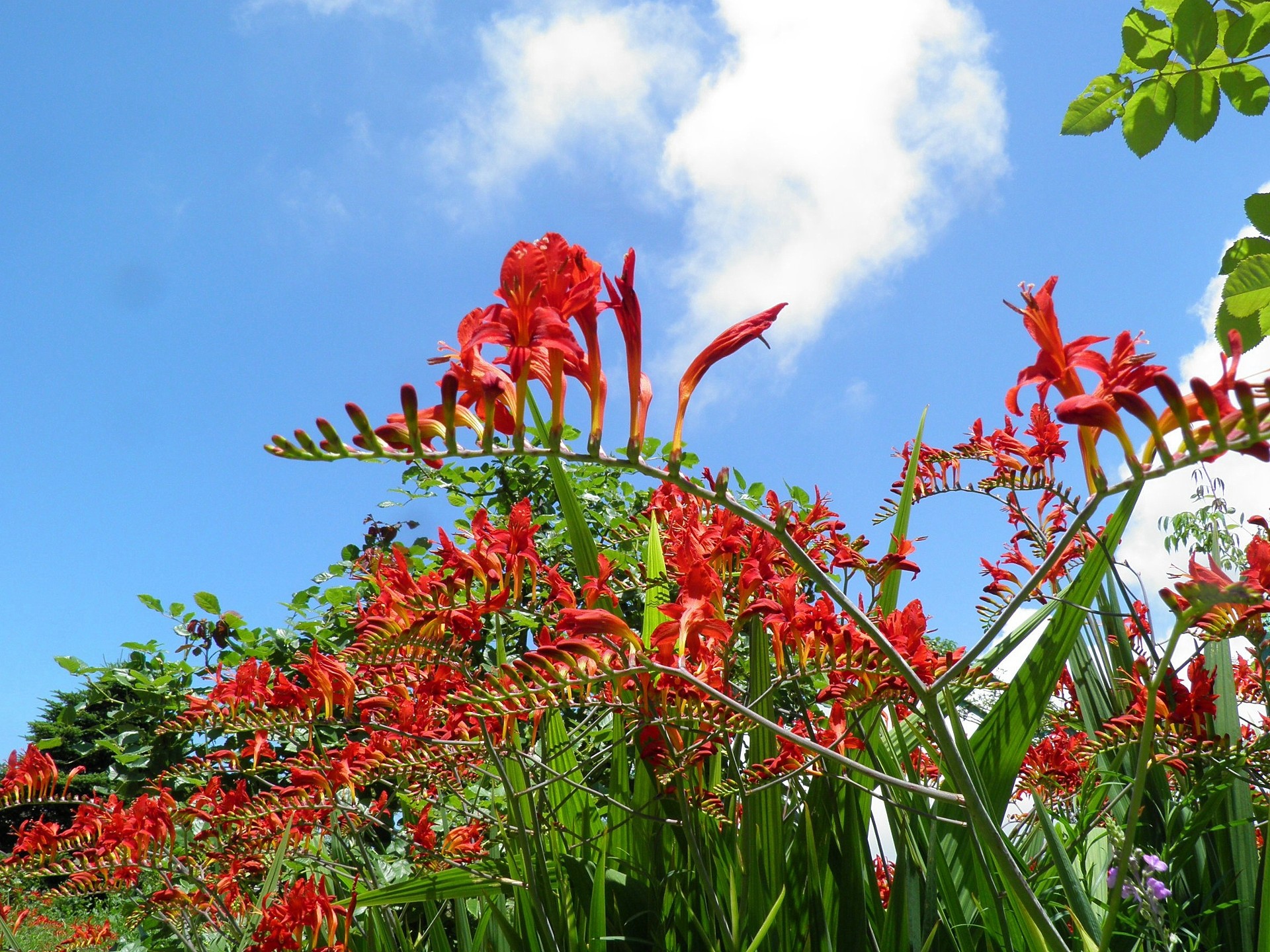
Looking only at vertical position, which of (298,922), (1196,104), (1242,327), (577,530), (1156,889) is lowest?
(1156,889)

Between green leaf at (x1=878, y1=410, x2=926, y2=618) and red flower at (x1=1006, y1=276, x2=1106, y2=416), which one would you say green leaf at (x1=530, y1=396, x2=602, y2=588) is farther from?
red flower at (x1=1006, y1=276, x2=1106, y2=416)

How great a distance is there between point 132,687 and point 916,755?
13.0ft

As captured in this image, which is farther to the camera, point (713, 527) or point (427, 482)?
point (427, 482)

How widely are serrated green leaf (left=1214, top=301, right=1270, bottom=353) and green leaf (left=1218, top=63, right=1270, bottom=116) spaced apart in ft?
1.83

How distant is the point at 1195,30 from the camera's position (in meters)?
1.66

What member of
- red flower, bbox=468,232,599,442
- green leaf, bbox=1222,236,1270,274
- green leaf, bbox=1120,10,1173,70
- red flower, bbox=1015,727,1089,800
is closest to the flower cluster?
red flower, bbox=1015,727,1089,800

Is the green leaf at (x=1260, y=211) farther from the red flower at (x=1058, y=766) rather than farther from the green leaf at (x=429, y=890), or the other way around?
the green leaf at (x=429, y=890)

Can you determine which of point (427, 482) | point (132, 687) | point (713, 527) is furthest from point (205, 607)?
point (713, 527)

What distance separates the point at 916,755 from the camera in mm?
2600

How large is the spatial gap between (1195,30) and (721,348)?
3.82ft

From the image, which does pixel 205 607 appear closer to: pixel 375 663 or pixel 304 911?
pixel 375 663

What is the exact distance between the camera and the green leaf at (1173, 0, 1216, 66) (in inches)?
64.1

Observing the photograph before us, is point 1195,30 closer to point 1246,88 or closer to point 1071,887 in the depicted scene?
point 1246,88

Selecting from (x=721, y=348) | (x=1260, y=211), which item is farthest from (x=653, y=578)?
(x=1260, y=211)
